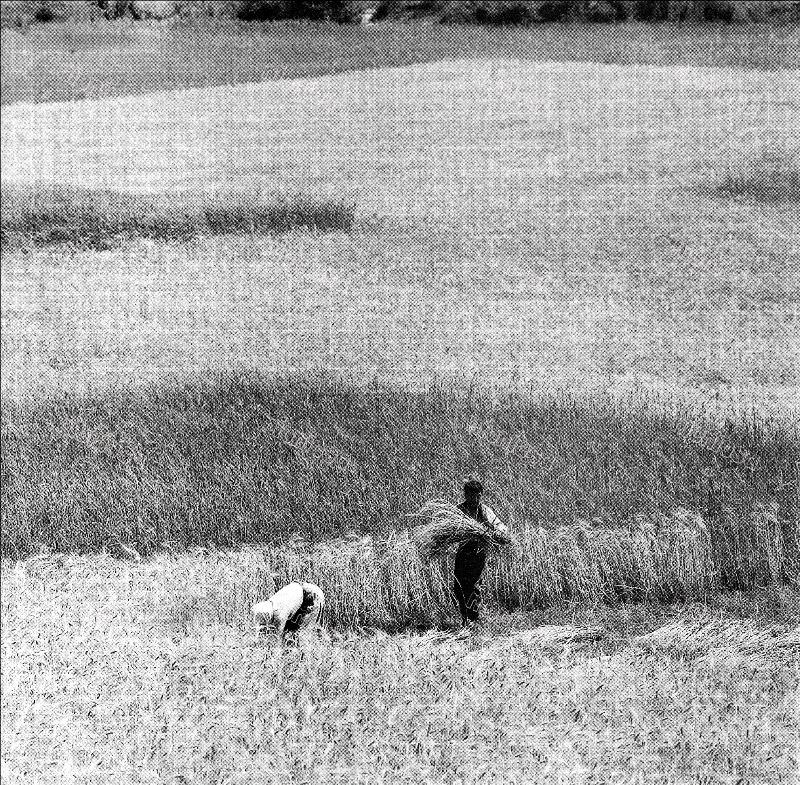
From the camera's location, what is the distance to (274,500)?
167 inches

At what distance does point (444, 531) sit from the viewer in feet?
12.0

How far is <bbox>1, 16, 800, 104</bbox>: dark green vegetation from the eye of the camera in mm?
4098

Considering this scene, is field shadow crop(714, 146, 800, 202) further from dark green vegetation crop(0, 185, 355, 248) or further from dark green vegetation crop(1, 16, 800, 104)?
dark green vegetation crop(0, 185, 355, 248)

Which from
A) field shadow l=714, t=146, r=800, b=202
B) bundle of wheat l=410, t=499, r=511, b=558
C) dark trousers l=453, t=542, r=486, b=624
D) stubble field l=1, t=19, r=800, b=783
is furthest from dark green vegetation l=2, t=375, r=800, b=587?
field shadow l=714, t=146, r=800, b=202

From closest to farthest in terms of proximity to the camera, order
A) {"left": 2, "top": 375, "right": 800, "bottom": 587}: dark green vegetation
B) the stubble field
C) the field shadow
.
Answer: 1. the stubble field
2. {"left": 2, "top": 375, "right": 800, "bottom": 587}: dark green vegetation
3. the field shadow

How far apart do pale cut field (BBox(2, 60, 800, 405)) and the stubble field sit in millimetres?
13

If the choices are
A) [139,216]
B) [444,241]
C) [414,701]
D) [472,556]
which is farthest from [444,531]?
[139,216]

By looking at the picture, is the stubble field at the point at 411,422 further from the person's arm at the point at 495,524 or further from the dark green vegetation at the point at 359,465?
the person's arm at the point at 495,524

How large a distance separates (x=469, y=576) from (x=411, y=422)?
0.75 m

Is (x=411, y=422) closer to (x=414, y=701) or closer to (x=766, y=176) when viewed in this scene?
(x=414, y=701)

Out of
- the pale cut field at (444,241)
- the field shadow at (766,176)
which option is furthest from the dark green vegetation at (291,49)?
the field shadow at (766,176)

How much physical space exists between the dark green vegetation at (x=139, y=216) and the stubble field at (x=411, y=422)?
16mm

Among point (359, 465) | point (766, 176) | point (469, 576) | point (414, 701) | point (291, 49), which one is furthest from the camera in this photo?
point (291, 49)

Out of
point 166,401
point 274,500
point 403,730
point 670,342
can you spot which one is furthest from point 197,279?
point 403,730
